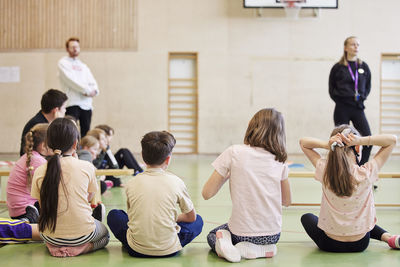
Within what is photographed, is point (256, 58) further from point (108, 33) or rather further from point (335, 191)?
point (335, 191)

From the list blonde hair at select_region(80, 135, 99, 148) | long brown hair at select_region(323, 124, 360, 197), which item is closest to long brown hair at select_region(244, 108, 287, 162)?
long brown hair at select_region(323, 124, 360, 197)

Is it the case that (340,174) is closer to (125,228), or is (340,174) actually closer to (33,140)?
(125,228)

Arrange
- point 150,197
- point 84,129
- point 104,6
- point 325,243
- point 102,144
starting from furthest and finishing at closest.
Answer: point 104,6 < point 84,129 < point 102,144 < point 325,243 < point 150,197

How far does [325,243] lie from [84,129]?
3.85 m

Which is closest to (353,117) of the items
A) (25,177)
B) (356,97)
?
(356,97)

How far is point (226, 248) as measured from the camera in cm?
252

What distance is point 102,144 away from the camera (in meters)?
5.05

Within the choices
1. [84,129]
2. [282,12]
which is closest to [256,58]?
[282,12]

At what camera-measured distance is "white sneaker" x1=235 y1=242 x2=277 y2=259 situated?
2.56m

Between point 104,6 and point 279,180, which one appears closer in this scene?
point 279,180

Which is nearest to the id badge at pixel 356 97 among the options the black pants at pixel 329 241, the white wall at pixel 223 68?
the black pants at pixel 329 241

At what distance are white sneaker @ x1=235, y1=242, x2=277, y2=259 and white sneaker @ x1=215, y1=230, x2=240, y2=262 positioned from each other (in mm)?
42

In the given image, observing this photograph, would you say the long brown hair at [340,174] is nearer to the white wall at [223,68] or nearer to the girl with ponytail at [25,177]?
the girl with ponytail at [25,177]

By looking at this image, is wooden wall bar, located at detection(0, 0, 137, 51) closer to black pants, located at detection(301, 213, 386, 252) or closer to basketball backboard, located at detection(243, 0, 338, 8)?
basketball backboard, located at detection(243, 0, 338, 8)
